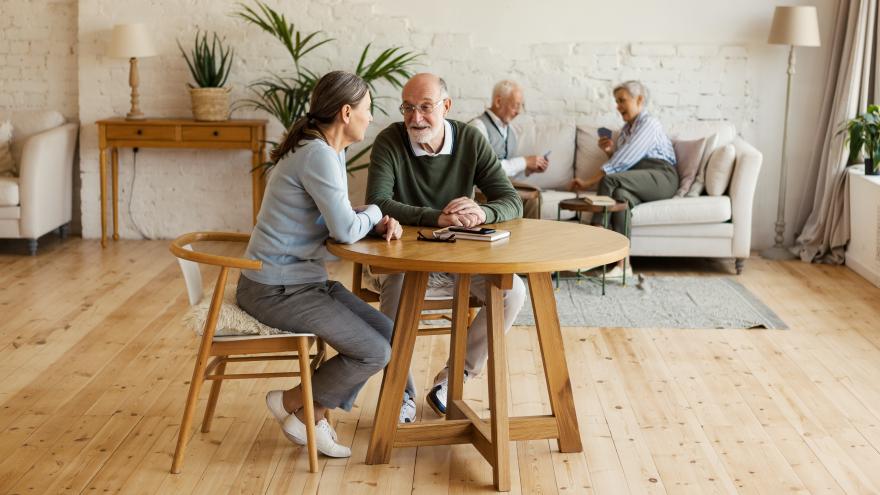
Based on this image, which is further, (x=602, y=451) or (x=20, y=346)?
(x=20, y=346)

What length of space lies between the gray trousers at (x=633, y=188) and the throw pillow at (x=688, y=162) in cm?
10

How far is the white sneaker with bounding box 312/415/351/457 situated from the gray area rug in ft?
6.03

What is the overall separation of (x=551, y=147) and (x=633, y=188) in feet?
2.44

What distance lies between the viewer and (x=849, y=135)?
6352mm

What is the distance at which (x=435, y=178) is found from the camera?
375cm

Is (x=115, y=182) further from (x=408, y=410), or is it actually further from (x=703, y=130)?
(x=408, y=410)

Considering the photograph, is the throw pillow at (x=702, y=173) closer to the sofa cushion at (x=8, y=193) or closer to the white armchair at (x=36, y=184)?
the white armchair at (x=36, y=184)

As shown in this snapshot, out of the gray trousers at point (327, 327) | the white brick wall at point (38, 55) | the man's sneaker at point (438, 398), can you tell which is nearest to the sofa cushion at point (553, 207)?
the man's sneaker at point (438, 398)

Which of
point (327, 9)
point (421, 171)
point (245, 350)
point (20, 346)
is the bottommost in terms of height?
point (20, 346)

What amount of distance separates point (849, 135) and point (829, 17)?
2.96 ft

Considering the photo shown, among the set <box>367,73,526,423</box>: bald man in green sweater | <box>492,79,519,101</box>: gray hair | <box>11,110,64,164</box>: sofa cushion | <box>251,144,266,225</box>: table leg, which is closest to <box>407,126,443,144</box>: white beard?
<box>367,73,526,423</box>: bald man in green sweater

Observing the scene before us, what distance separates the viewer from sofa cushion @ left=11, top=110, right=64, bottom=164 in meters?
6.79

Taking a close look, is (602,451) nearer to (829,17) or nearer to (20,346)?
(20,346)

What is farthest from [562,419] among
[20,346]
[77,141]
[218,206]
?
[77,141]
